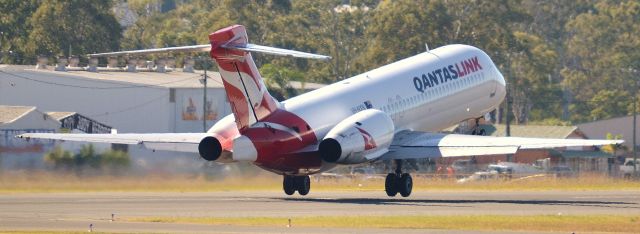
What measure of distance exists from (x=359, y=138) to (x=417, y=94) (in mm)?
7701

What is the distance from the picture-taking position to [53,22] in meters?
115

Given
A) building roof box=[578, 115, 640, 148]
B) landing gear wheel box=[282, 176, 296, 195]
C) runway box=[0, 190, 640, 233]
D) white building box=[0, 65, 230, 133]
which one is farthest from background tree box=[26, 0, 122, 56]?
landing gear wheel box=[282, 176, 296, 195]

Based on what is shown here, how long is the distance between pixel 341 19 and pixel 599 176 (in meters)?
72.8

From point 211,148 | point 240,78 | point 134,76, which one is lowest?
point 211,148

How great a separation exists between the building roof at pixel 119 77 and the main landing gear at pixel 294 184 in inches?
1456

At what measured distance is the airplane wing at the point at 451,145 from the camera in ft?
163

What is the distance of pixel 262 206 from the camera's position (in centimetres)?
4566

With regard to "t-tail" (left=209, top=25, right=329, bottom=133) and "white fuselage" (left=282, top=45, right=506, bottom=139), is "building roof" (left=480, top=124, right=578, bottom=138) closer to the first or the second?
"white fuselage" (left=282, top=45, right=506, bottom=139)

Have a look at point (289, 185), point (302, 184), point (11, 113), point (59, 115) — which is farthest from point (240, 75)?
point (59, 115)

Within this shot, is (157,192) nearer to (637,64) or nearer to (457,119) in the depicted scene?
(457,119)

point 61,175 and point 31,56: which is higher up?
point 31,56

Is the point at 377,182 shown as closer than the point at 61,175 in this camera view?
No

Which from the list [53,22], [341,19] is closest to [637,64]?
[341,19]

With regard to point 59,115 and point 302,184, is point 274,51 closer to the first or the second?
point 302,184
